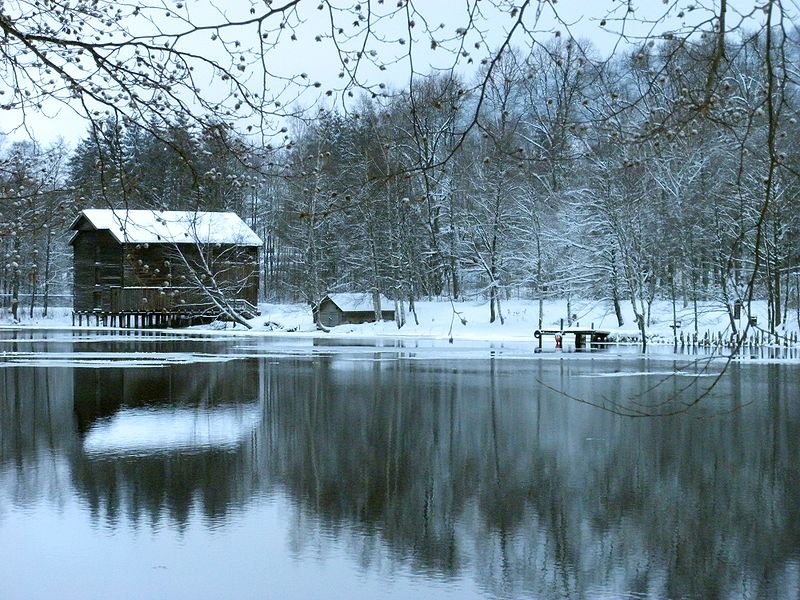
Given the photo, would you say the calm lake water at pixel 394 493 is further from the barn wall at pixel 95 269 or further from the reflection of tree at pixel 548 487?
the barn wall at pixel 95 269

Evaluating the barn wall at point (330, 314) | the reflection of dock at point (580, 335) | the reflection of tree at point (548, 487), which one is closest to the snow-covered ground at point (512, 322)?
the reflection of dock at point (580, 335)

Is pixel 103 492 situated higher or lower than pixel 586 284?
lower

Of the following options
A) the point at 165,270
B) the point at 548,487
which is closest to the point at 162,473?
the point at 548,487

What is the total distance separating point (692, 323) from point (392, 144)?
1804 inches

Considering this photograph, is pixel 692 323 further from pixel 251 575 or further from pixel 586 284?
pixel 251 575

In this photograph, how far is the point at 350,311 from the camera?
214ft

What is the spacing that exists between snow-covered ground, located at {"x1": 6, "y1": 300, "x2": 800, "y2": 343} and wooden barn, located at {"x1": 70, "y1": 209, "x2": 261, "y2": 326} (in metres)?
2.53

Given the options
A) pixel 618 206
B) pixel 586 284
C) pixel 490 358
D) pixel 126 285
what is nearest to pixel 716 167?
pixel 618 206

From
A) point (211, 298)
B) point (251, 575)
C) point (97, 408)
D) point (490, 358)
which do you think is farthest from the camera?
point (211, 298)

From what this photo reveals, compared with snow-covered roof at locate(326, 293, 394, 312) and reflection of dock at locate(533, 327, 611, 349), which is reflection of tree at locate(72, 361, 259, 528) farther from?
snow-covered roof at locate(326, 293, 394, 312)

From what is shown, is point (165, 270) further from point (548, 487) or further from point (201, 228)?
point (548, 487)

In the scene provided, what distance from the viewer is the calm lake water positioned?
9.48 metres

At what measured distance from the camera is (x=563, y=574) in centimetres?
959

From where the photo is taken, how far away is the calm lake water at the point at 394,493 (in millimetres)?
9477
